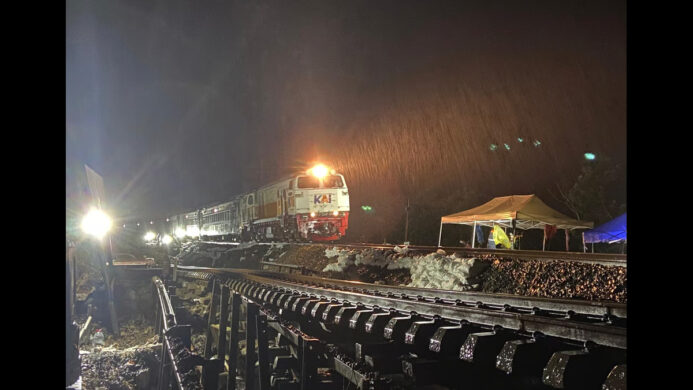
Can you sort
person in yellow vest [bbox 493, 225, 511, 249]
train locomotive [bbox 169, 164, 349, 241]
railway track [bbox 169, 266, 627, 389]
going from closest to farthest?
railway track [bbox 169, 266, 627, 389] < person in yellow vest [bbox 493, 225, 511, 249] < train locomotive [bbox 169, 164, 349, 241]

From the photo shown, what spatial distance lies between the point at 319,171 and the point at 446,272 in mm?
8059

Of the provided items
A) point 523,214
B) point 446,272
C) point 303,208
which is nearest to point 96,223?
point 303,208

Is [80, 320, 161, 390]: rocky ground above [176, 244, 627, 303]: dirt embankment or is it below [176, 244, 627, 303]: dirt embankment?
below

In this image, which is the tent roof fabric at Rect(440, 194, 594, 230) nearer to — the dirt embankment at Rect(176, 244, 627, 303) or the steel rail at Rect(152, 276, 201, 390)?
the dirt embankment at Rect(176, 244, 627, 303)

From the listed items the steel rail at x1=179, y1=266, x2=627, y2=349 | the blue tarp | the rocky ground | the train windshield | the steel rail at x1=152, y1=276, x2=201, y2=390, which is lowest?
the rocky ground

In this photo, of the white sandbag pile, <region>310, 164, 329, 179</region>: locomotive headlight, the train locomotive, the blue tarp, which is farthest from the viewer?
<region>310, 164, 329, 179</region>: locomotive headlight

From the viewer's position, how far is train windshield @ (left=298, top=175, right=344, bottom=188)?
15414 millimetres

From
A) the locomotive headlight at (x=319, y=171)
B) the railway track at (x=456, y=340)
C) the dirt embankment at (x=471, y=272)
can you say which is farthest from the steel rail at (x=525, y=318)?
the locomotive headlight at (x=319, y=171)

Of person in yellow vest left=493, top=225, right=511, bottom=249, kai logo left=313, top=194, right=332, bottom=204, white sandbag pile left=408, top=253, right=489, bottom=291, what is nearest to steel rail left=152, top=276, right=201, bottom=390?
white sandbag pile left=408, top=253, right=489, bottom=291

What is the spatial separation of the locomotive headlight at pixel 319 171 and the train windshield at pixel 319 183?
142 mm

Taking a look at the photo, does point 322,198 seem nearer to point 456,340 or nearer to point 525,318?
point 456,340

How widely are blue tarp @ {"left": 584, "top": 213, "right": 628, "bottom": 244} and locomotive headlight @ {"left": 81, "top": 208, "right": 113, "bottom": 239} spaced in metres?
12.2

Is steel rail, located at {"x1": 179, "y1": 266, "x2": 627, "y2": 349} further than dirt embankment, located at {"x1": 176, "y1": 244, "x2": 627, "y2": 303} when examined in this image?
No
